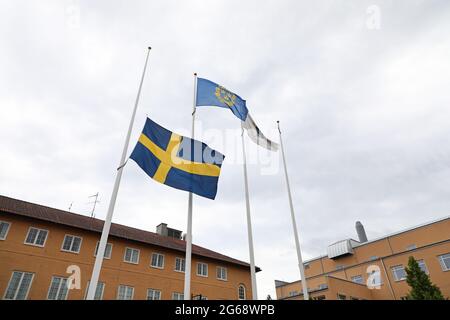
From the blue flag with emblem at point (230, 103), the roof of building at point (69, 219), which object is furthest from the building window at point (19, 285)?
the blue flag with emblem at point (230, 103)

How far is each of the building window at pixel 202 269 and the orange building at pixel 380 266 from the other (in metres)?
10.9

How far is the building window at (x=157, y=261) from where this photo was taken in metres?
31.0

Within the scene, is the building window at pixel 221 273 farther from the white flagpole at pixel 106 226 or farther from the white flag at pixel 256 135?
the white flagpole at pixel 106 226

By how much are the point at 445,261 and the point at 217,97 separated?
1448 inches

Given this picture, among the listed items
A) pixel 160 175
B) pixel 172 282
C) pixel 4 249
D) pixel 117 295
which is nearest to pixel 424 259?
pixel 172 282

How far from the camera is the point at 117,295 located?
27078 millimetres

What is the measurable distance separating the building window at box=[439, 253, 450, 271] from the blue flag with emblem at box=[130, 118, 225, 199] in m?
36.3

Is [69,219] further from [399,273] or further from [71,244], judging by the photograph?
[399,273]

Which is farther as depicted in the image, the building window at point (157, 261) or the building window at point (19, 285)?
the building window at point (157, 261)

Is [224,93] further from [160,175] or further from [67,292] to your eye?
[67,292]

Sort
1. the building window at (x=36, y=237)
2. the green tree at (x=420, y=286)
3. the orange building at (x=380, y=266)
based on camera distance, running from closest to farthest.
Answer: the building window at (x=36, y=237) → the green tree at (x=420, y=286) → the orange building at (x=380, y=266)

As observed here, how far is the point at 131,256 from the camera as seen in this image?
29.9 m

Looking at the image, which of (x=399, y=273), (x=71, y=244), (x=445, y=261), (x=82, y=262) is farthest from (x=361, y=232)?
(x=71, y=244)
